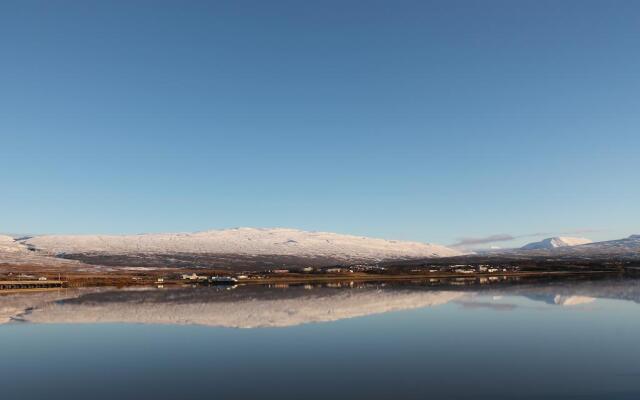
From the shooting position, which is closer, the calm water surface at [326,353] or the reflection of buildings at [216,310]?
the calm water surface at [326,353]

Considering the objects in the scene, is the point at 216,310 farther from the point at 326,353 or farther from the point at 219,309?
the point at 326,353

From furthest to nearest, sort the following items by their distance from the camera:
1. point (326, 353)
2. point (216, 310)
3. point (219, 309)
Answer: point (219, 309)
point (216, 310)
point (326, 353)

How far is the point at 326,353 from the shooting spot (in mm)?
22594

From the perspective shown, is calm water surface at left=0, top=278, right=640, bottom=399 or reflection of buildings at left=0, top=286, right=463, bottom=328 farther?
reflection of buildings at left=0, top=286, right=463, bottom=328

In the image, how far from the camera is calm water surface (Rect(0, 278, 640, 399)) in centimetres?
1648

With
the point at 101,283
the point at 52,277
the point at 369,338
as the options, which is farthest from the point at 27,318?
the point at 52,277

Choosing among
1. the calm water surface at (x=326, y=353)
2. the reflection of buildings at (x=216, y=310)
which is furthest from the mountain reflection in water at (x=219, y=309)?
the calm water surface at (x=326, y=353)

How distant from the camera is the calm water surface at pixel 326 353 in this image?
54.1ft

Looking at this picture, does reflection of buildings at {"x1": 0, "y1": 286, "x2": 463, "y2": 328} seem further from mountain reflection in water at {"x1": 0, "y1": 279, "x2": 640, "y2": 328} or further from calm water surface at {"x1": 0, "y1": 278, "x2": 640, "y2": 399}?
calm water surface at {"x1": 0, "y1": 278, "x2": 640, "y2": 399}

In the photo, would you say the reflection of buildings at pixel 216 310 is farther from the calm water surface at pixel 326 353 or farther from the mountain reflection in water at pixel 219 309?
the calm water surface at pixel 326 353

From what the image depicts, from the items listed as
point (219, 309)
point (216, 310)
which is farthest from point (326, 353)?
point (219, 309)

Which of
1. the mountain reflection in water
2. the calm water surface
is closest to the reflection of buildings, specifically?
the mountain reflection in water

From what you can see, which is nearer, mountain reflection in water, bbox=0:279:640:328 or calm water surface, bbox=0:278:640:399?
calm water surface, bbox=0:278:640:399

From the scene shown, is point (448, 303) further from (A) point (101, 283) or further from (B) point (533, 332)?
(A) point (101, 283)
